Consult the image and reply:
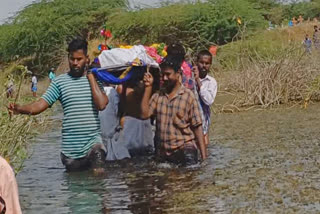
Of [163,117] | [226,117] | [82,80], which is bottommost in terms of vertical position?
[226,117]

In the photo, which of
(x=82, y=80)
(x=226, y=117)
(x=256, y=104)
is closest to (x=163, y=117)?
(x=82, y=80)

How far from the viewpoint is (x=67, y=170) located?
28.5 ft

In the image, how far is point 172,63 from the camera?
27.0ft

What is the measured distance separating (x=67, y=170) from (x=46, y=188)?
22.6 inches

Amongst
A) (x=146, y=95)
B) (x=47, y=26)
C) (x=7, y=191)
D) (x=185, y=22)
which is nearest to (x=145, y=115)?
(x=146, y=95)

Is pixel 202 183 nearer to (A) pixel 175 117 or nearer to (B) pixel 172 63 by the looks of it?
(A) pixel 175 117

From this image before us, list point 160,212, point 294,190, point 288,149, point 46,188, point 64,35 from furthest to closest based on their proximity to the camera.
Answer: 1. point 64,35
2. point 288,149
3. point 46,188
4. point 294,190
5. point 160,212

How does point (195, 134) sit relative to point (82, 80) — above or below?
below

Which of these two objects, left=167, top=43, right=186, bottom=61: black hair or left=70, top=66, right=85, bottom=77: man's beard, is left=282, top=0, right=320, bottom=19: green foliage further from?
left=70, top=66, right=85, bottom=77: man's beard

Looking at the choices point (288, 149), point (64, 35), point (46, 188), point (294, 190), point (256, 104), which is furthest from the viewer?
point (64, 35)

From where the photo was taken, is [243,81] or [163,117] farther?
[243,81]

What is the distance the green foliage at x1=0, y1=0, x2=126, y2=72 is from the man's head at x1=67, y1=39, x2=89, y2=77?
32.7 meters

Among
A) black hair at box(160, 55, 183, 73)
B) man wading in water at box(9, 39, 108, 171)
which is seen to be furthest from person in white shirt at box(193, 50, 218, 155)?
man wading in water at box(9, 39, 108, 171)

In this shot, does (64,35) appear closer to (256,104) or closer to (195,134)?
(256,104)
